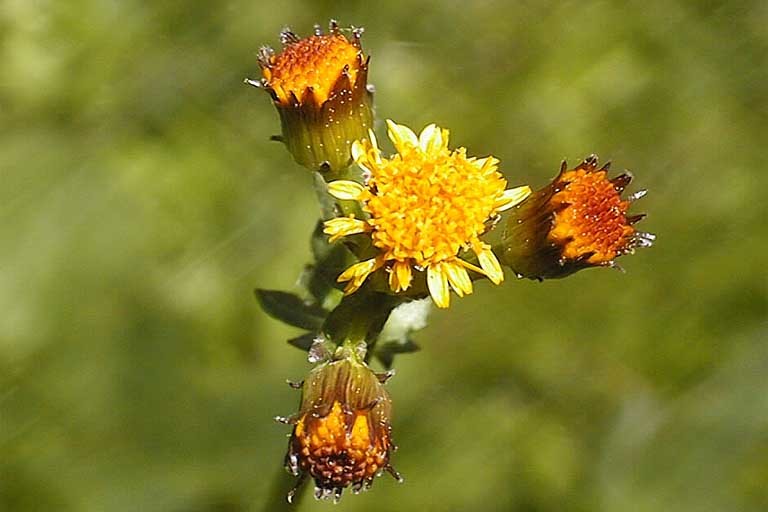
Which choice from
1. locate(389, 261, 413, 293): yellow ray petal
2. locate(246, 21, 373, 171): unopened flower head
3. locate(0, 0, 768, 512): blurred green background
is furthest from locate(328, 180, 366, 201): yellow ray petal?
locate(0, 0, 768, 512): blurred green background

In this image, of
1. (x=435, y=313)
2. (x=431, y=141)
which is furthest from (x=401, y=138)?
(x=435, y=313)

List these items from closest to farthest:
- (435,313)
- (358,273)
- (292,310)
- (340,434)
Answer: (340,434) < (358,273) < (292,310) < (435,313)

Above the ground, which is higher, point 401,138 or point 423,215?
point 401,138

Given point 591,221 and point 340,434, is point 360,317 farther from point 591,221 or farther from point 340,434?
point 591,221

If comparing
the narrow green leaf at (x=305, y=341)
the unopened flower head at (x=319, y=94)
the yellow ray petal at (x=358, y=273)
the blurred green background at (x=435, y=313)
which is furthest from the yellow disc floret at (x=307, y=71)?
the blurred green background at (x=435, y=313)

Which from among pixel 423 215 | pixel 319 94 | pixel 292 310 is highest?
pixel 319 94

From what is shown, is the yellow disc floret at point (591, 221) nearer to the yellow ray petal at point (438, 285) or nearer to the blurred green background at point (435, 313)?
the yellow ray petal at point (438, 285)

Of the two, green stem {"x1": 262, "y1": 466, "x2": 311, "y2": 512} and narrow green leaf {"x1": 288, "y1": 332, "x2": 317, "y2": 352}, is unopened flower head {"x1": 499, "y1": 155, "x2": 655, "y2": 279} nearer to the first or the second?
narrow green leaf {"x1": 288, "y1": 332, "x2": 317, "y2": 352}

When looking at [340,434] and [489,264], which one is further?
[489,264]
